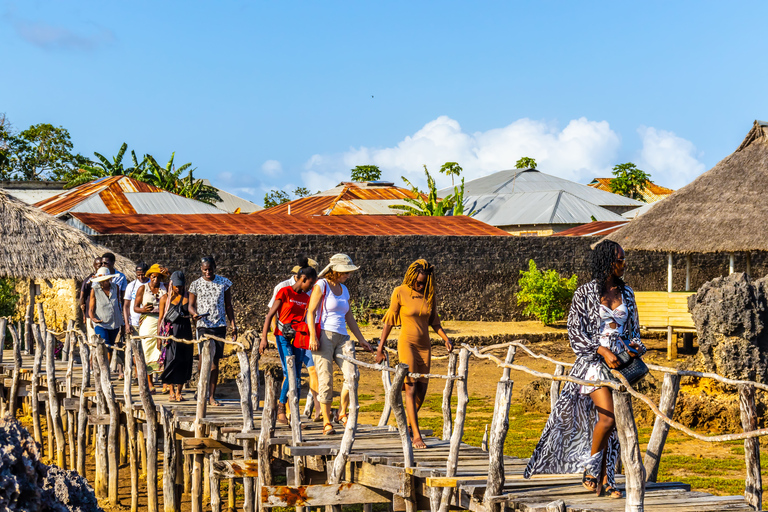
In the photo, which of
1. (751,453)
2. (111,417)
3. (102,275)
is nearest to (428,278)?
(751,453)

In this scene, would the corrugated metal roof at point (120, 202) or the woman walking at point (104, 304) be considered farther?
the corrugated metal roof at point (120, 202)

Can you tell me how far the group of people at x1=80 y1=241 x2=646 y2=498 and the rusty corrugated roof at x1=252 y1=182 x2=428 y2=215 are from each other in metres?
18.7

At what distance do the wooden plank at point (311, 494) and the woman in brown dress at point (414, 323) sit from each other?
66cm

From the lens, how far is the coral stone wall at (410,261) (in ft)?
58.5

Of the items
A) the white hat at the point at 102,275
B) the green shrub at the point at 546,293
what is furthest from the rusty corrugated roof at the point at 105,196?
the white hat at the point at 102,275

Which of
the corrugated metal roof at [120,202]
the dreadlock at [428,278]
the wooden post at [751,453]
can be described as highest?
the corrugated metal roof at [120,202]

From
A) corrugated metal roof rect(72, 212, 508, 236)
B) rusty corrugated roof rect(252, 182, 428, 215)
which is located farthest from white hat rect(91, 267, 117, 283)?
rusty corrugated roof rect(252, 182, 428, 215)

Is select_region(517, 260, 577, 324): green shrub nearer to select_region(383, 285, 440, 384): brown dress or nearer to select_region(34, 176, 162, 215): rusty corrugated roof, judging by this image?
select_region(34, 176, 162, 215): rusty corrugated roof

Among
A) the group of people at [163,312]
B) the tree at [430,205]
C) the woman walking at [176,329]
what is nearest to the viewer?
the group of people at [163,312]

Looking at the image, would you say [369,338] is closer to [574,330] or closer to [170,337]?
[170,337]

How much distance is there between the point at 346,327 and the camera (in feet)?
27.1

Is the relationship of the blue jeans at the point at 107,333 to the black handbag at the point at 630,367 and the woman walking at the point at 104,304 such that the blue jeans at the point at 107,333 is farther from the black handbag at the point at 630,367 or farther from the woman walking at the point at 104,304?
the black handbag at the point at 630,367

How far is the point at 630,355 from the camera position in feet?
17.3

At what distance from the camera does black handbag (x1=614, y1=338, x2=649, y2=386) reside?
207 inches
